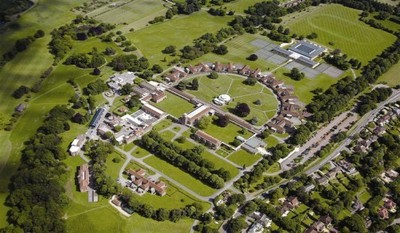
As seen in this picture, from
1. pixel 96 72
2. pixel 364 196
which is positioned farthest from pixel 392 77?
pixel 96 72

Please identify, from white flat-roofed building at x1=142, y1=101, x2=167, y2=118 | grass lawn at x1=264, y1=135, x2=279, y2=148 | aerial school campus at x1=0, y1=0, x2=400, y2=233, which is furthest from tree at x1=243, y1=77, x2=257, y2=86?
white flat-roofed building at x1=142, y1=101, x2=167, y2=118

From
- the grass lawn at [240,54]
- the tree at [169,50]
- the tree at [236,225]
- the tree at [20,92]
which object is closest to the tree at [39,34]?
the tree at [20,92]

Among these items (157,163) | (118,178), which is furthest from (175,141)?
(118,178)

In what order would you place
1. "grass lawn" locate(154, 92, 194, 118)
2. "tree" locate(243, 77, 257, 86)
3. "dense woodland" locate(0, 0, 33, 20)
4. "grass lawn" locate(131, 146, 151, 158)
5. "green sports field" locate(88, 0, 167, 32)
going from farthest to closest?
"green sports field" locate(88, 0, 167, 32)
"dense woodland" locate(0, 0, 33, 20)
"tree" locate(243, 77, 257, 86)
"grass lawn" locate(154, 92, 194, 118)
"grass lawn" locate(131, 146, 151, 158)

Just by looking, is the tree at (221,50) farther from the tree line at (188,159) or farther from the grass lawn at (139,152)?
the grass lawn at (139,152)

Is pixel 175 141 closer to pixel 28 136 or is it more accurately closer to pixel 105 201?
pixel 105 201

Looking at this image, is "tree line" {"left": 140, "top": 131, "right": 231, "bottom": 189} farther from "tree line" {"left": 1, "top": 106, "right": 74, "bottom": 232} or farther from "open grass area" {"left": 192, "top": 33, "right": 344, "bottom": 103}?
"open grass area" {"left": 192, "top": 33, "right": 344, "bottom": 103}
